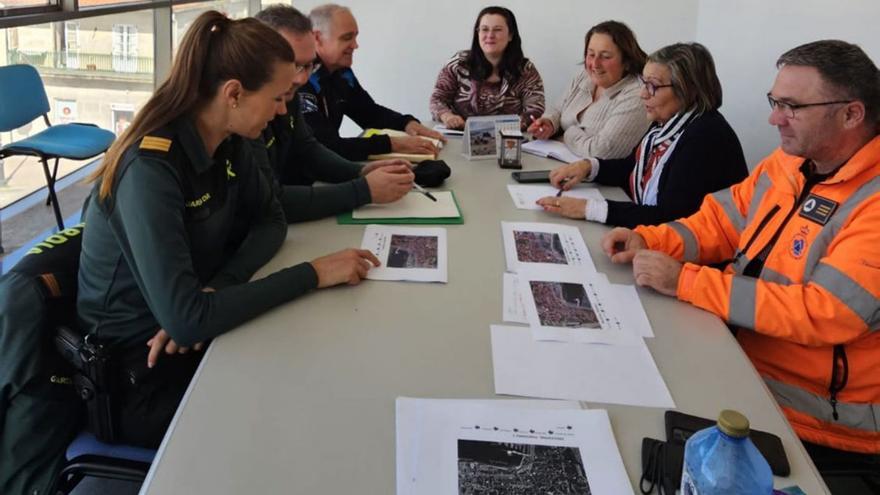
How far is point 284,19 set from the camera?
192 cm

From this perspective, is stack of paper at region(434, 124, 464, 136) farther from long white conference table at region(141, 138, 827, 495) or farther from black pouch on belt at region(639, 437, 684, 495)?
black pouch on belt at region(639, 437, 684, 495)

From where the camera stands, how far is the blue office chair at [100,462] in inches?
45.6

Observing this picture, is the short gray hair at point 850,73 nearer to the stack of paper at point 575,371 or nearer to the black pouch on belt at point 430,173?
→ the stack of paper at point 575,371

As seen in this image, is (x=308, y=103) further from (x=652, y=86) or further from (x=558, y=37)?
(x=558, y=37)

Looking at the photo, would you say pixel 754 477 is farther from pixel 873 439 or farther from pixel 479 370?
pixel 873 439

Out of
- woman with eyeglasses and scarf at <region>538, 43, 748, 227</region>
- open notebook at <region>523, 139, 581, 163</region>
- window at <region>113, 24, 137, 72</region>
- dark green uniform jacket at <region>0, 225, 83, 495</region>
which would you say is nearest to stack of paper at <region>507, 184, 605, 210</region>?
woman with eyeglasses and scarf at <region>538, 43, 748, 227</region>

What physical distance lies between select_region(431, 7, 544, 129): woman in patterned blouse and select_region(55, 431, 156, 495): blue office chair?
2.43 metres

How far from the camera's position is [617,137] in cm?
249

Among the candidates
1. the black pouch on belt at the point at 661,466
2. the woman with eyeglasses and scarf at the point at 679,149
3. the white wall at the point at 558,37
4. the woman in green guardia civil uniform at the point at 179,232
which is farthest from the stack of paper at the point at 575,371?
the white wall at the point at 558,37

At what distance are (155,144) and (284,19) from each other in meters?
0.83

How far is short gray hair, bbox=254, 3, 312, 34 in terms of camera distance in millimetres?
1912

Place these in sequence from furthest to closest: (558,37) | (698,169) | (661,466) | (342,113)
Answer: (558,37)
(342,113)
(698,169)
(661,466)

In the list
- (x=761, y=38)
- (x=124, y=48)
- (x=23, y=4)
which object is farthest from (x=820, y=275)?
(x=124, y=48)

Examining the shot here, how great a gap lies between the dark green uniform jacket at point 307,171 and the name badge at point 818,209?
1.04 meters
